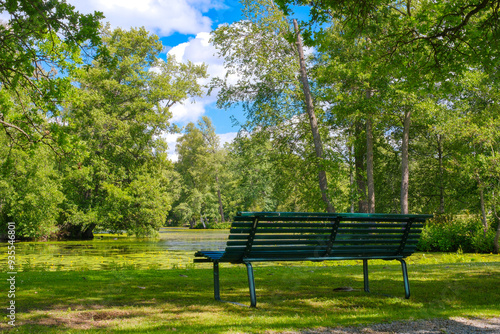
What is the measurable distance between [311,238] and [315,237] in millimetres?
53

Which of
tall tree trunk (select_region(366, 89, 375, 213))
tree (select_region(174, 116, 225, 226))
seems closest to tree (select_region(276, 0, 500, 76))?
tall tree trunk (select_region(366, 89, 375, 213))

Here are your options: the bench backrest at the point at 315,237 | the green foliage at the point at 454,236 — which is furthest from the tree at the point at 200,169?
the bench backrest at the point at 315,237

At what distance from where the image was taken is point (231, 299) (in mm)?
5531

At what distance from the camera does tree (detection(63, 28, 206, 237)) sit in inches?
1109

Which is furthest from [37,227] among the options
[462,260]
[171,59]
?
[462,260]

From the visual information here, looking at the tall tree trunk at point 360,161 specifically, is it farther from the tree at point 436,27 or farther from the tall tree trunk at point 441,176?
the tree at point 436,27

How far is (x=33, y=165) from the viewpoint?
2641cm

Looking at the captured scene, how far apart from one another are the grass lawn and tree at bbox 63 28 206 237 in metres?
21.2

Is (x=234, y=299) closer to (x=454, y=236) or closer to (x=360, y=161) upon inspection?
(x=454, y=236)

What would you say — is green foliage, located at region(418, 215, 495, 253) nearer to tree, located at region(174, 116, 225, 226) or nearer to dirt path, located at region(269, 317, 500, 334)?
dirt path, located at region(269, 317, 500, 334)

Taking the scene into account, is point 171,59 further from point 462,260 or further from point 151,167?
point 462,260

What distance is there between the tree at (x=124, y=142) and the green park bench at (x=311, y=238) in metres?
23.7

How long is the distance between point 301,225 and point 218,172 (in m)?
57.9

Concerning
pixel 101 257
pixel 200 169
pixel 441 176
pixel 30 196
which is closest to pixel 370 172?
pixel 441 176
